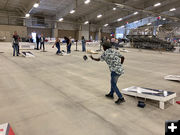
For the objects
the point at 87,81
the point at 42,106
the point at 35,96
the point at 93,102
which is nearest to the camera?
the point at 42,106

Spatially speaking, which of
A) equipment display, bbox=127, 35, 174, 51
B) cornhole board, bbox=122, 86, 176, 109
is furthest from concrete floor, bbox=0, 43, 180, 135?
equipment display, bbox=127, 35, 174, 51

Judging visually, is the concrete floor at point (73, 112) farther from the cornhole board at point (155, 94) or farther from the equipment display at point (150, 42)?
the equipment display at point (150, 42)

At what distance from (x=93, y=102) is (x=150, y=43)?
23.2 m

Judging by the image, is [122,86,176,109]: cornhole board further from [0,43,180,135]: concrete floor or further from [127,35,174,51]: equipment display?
[127,35,174,51]: equipment display

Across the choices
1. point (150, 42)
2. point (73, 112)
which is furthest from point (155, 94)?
point (150, 42)

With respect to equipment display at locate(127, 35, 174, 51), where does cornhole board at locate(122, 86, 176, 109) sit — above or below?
below

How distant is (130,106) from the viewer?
4043mm

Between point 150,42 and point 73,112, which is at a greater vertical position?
point 150,42

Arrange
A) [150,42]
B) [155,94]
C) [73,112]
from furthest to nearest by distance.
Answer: [150,42] < [155,94] < [73,112]

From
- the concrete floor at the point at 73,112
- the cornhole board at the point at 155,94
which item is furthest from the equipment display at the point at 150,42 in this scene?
the cornhole board at the point at 155,94

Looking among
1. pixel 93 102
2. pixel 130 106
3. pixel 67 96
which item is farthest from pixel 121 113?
pixel 67 96

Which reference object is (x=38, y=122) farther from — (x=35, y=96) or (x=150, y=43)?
(x=150, y=43)

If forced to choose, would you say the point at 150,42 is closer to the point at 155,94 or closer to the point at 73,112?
the point at 155,94

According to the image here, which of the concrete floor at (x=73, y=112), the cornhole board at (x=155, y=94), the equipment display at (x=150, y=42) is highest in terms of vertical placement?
the equipment display at (x=150, y=42)
